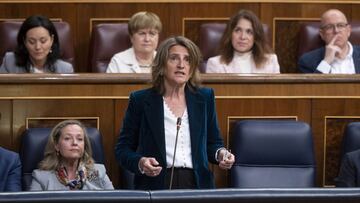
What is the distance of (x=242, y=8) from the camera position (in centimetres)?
389

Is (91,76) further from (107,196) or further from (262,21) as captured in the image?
(107,196)

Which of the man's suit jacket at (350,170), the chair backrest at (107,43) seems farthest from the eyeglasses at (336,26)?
the man's suit jacket at (350,170)

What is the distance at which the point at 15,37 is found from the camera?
11.8 feet

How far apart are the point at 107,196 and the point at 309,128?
1.46 metres

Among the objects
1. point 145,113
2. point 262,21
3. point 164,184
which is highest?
point 262,21

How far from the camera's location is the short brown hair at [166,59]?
8.50 ft

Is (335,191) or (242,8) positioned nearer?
(335,191)

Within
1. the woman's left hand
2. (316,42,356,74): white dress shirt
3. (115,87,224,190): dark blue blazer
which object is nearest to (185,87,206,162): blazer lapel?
(115,87,224,190): dark blue blazer

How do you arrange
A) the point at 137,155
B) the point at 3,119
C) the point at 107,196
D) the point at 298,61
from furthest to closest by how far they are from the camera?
the point at 298,61 < the point at 3,119 < the point at 137,155 < the point at 107,196

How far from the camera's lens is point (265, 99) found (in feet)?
10.0

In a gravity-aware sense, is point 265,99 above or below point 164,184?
above

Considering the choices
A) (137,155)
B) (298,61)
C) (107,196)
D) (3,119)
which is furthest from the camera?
(298,61)

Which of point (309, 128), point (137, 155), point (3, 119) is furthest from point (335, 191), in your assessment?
point (3, 119)

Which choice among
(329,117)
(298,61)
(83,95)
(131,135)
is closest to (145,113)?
(131,135)
